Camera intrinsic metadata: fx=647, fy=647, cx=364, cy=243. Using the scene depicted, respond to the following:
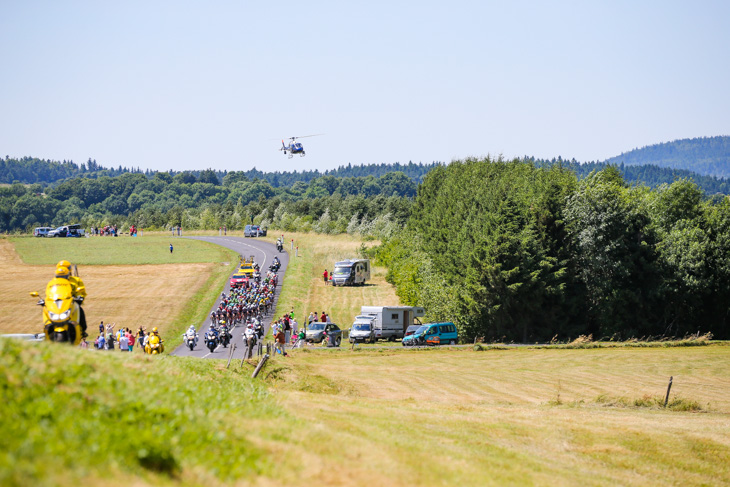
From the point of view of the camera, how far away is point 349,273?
2758 inches

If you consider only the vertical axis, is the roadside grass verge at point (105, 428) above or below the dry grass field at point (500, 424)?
above

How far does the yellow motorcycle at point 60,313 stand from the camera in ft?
44.1

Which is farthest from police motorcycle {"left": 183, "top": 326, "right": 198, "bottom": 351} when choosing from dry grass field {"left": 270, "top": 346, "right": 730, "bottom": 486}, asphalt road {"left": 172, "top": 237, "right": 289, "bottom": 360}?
dry grass field {"left": 270, "top": 346, "right": 730, "bottom": 486}

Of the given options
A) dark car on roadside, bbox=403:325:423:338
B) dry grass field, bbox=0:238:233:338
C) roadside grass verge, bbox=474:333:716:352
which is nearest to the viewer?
roadside grass verge, bbox=474:333:716:352

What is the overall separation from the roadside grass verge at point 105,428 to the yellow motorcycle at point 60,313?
265cm

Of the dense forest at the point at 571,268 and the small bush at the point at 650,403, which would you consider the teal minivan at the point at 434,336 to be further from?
the small bush at the point at 650,403

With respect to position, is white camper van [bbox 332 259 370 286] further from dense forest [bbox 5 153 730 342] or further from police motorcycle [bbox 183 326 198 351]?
police motorcycle [bbox 183 326 198 351]

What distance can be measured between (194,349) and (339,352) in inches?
393

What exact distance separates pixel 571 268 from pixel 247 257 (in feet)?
150

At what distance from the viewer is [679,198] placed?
70.2 metres

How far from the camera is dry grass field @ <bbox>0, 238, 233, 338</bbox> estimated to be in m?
53.5

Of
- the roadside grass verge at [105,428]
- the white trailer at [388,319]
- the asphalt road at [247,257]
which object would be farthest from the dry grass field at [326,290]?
the roadside grass verge at [105,428]

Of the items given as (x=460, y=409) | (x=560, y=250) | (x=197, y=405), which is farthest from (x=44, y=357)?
(x=560, y=250)

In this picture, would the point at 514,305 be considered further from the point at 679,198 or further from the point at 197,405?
the point at 197,405
